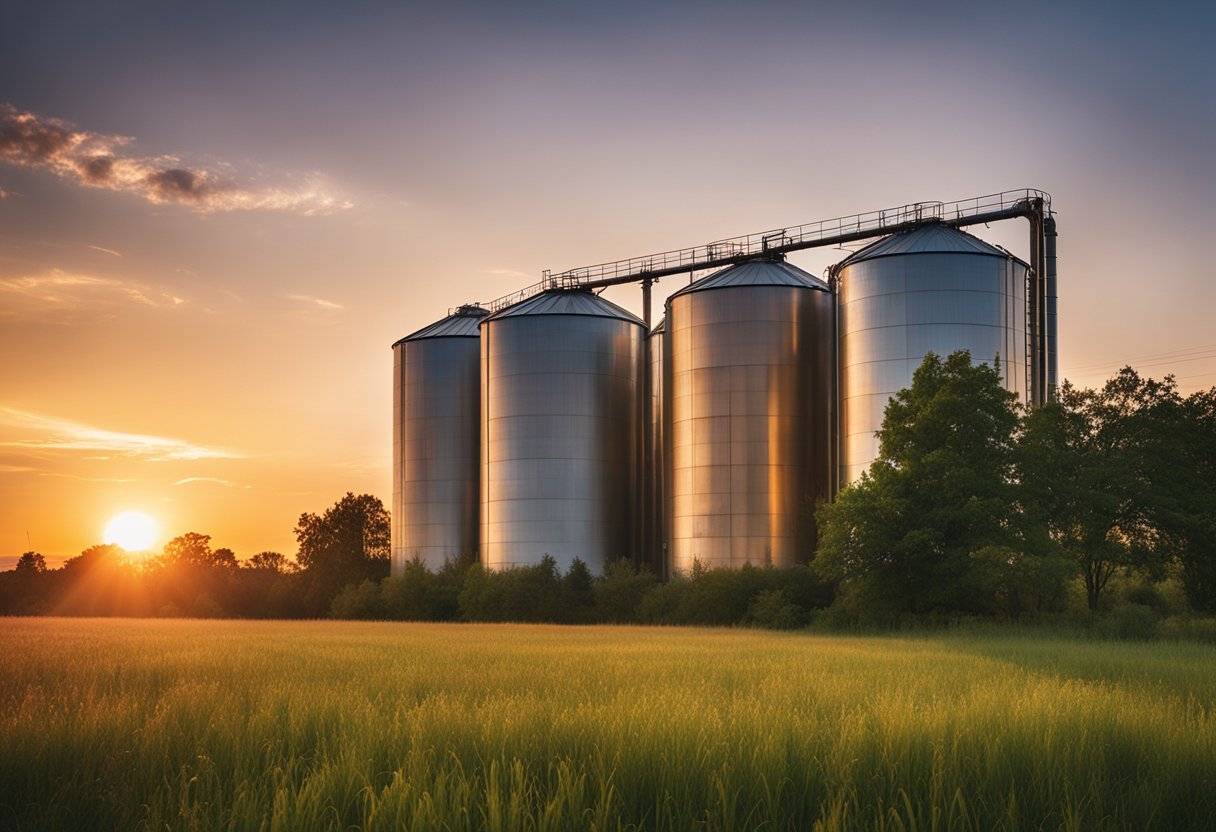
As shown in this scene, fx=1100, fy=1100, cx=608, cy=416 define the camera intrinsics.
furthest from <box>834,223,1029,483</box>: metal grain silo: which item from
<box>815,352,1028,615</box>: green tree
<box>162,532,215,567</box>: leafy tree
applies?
<box>162,532,215,567</box>: leafy tree

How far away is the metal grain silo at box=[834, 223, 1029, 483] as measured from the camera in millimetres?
62344

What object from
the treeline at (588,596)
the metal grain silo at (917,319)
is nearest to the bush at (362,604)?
the treeline at (588,596)

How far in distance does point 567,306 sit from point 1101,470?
39375mm

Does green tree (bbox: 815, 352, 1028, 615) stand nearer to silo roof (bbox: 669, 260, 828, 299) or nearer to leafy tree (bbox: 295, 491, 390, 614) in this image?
silo roof (bbox: 669, 260, 828, 299)

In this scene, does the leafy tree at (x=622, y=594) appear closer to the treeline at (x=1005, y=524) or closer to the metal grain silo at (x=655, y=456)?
the treeline at (x=1005, y=524)

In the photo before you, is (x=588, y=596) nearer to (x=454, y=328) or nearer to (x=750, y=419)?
(x=750, y=419)

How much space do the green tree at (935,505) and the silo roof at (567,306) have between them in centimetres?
3261

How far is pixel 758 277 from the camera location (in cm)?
7062

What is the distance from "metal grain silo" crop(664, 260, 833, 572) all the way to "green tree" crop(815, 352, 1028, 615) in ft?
56.9

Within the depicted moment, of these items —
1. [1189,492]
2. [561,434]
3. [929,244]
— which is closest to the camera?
[1189,492]

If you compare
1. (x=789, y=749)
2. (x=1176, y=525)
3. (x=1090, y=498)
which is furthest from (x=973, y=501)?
(x=789, y=749)

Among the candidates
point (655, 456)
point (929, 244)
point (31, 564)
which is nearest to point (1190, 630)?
point (929, 244)

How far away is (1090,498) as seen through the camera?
4925 centimetres

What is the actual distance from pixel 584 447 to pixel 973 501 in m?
34.9
